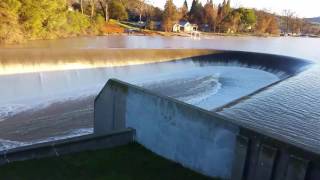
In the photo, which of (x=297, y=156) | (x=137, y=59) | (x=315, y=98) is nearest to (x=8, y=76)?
(x=137, y=59)

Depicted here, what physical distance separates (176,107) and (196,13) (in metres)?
66.3

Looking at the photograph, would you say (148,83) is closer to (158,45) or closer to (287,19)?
(158,45)

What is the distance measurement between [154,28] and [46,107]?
4942 cm

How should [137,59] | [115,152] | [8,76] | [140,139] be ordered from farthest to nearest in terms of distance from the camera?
[137,59] < [8,76] < [140,139] < [115,152]

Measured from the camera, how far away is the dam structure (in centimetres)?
471

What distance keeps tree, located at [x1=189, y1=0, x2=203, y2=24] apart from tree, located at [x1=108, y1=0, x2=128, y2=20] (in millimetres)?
16394

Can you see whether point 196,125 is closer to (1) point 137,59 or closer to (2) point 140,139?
(2) point 140,139

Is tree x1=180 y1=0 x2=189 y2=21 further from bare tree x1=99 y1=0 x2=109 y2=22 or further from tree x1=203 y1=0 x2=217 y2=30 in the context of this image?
A: bare tree x1=99 y1=0 x2=109 y2=22

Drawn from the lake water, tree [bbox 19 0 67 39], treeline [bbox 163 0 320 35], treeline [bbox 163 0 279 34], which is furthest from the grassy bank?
treeline [bbox 163 0 279 34]

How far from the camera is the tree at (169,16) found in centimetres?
5916

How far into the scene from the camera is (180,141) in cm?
573

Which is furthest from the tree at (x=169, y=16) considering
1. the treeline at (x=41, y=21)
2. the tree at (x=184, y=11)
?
the treeline at (x=41, y=21)

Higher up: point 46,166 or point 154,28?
point 154,28

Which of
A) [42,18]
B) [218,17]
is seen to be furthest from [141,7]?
[42,18]
